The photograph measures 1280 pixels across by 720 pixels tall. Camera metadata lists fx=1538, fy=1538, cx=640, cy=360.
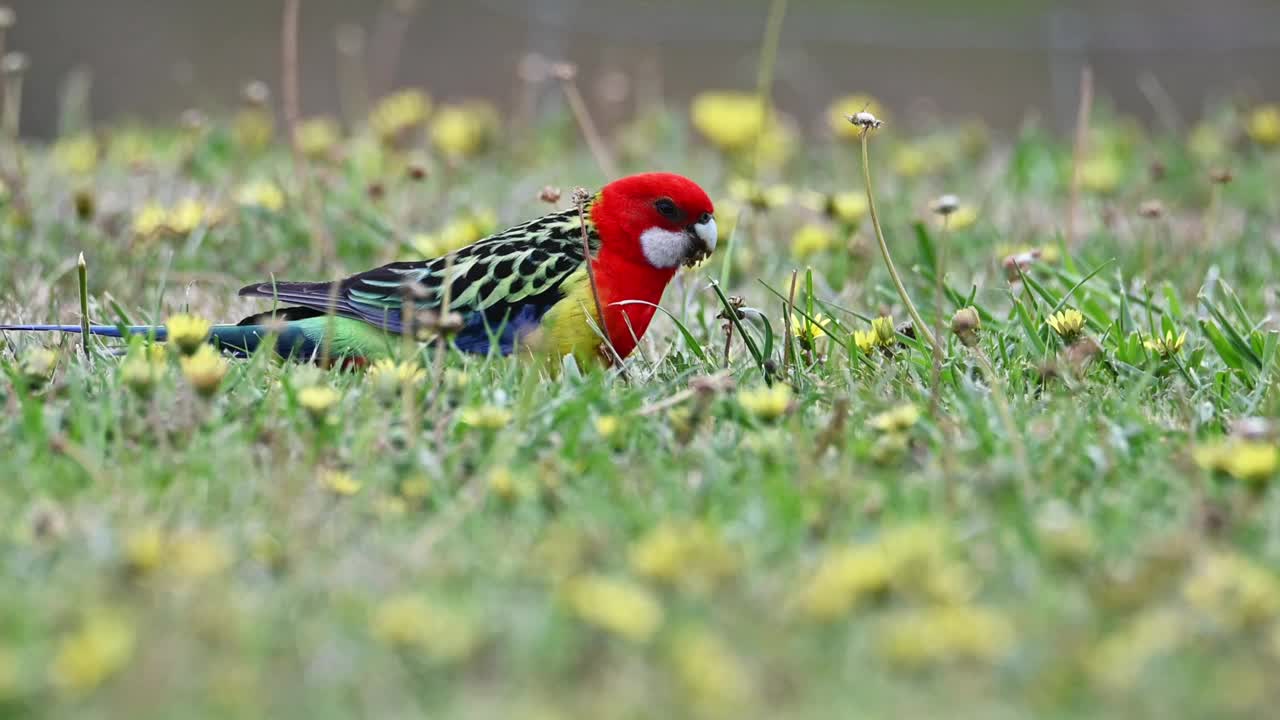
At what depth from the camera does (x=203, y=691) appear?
172 centimetres

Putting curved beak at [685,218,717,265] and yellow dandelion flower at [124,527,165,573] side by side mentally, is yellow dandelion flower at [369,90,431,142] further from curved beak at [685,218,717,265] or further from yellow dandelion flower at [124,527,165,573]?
yellow dandelion flower at [124,527,165,573]

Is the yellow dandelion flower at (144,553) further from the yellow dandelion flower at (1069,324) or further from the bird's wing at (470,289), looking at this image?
the yellow dandelion flower at (1069,324)

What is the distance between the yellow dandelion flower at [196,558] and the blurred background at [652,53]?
631cm

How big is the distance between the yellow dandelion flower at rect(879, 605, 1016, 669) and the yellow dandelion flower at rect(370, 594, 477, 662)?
1.59 ft

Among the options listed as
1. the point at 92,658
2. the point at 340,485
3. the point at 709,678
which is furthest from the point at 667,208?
the point at 92,658

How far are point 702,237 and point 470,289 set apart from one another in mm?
552

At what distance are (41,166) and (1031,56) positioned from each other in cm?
705

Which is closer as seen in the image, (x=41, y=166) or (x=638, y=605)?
(x=638, y=605)

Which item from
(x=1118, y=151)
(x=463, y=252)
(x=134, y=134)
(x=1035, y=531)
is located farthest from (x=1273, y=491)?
(x=134, y=134)

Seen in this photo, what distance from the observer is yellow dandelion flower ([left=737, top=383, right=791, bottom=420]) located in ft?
8.65

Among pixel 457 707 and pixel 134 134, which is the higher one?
pixel 134 134

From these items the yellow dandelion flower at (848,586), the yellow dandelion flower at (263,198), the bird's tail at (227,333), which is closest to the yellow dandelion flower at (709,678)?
the yellow dandelion flower at (848,586)

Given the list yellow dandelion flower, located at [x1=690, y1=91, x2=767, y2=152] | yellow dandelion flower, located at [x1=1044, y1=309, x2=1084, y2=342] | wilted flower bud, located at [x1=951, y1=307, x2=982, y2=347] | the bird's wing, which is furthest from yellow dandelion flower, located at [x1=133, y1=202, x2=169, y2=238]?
yellow dandelion flower, located at [x1=1044, y1=309, x2=1084, y2=342]

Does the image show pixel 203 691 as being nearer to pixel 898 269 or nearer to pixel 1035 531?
pixel 1035 531
